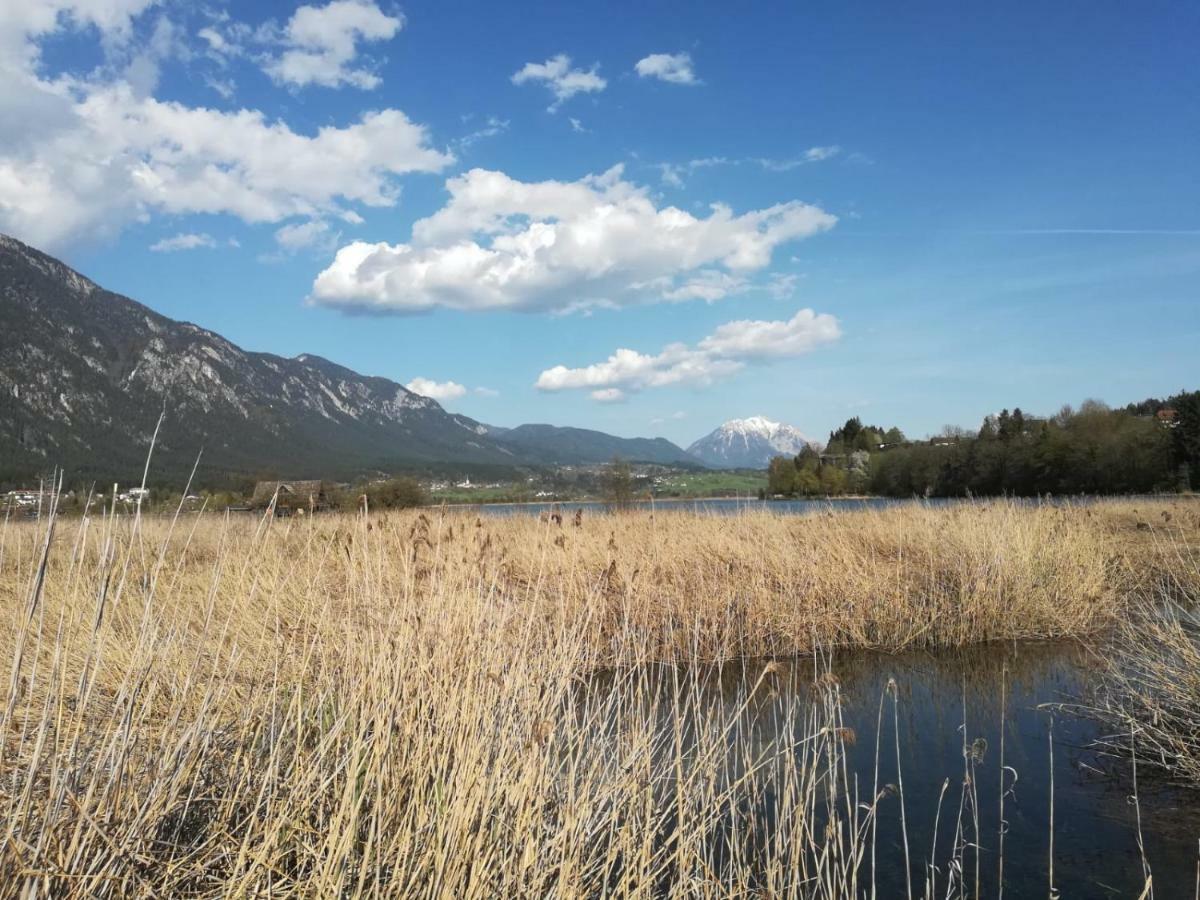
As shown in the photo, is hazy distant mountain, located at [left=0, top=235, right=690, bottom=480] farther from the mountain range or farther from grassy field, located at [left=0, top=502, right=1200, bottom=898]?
grassy field, located at [left=0, top=502, right=1200, bottom=898]

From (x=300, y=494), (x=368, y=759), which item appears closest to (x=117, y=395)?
(x=300, y=494)

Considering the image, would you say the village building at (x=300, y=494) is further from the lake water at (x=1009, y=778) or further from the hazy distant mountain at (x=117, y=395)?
the hazy distant mountain at (x=117, y=395)

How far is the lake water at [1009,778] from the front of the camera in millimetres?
4570

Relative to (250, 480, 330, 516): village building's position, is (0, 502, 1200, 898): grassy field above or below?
below

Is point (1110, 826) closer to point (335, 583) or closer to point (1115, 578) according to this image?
point (335, 583)

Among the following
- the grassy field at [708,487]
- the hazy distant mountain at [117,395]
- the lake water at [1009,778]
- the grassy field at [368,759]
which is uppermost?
the hazy distant mountain at [117,395]

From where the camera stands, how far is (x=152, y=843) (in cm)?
228

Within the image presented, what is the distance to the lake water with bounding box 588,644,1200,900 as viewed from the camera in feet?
15.0

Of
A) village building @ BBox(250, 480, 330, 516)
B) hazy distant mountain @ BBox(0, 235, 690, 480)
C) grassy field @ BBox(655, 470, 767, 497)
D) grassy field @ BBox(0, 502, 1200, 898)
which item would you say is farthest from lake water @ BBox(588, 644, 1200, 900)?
hazy distant mountain @ BBox(0, 235, 690, 480)

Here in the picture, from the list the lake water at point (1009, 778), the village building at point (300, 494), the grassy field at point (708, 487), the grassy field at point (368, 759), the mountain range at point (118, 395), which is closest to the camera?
the grassy field at point (368, 759)

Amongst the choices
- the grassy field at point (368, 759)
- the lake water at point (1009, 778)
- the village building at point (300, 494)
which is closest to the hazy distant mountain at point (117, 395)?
the village building at point (300, 494)

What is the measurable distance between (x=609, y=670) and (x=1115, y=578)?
9.02 m

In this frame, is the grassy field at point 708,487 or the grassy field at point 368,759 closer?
the grassy field at point 368,759

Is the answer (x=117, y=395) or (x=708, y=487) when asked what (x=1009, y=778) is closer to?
(x=708, y=487)
